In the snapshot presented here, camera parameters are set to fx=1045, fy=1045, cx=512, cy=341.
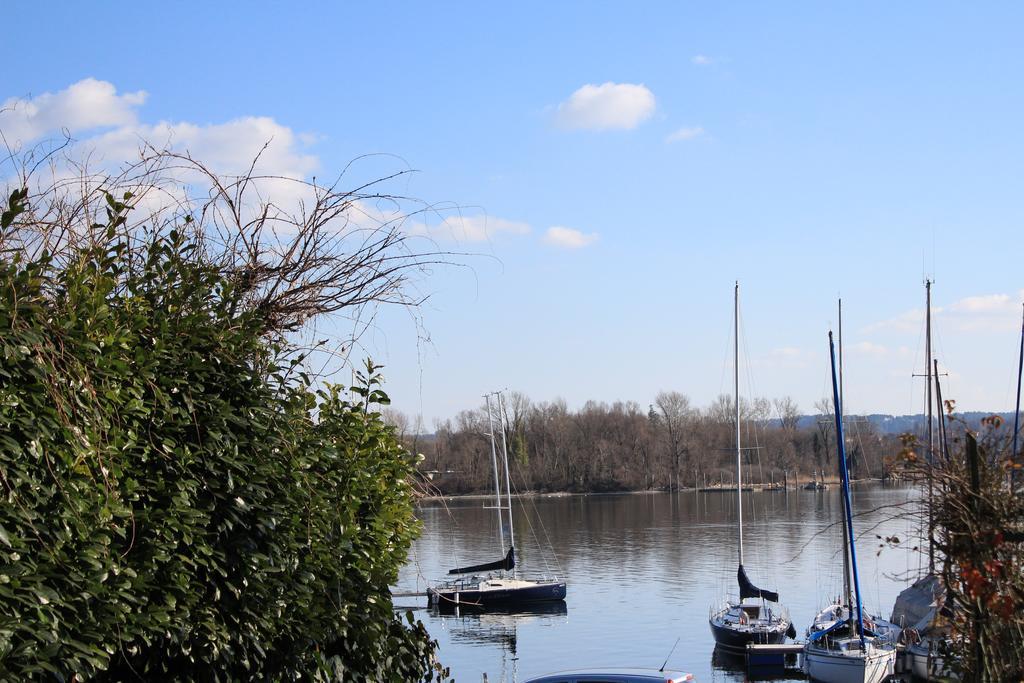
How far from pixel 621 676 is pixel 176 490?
27.4 ft

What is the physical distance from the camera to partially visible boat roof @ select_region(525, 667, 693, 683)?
11.5m

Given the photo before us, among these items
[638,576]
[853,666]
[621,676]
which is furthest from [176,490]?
[638,576]

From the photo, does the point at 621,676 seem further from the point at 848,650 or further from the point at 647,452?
the point at 647,452

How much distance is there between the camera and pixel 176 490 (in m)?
4.72

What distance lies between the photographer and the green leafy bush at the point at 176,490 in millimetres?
3996

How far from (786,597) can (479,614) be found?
12467 mm

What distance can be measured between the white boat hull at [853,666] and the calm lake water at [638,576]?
2182 millimetres

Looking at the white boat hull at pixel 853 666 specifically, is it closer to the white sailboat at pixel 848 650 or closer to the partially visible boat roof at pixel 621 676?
the white sailboat at pixel 848 650

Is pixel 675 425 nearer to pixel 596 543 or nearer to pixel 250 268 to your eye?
pixel 596 543

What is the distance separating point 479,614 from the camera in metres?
41.4

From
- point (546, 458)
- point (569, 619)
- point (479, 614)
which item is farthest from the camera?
point (546, 458)

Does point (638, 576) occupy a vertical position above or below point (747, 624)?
below

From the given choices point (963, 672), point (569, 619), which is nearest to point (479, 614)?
point (569, 619)

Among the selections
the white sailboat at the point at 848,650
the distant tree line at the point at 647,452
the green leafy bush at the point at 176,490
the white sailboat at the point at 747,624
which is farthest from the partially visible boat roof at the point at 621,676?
the distant tree line at the point at 647,452
